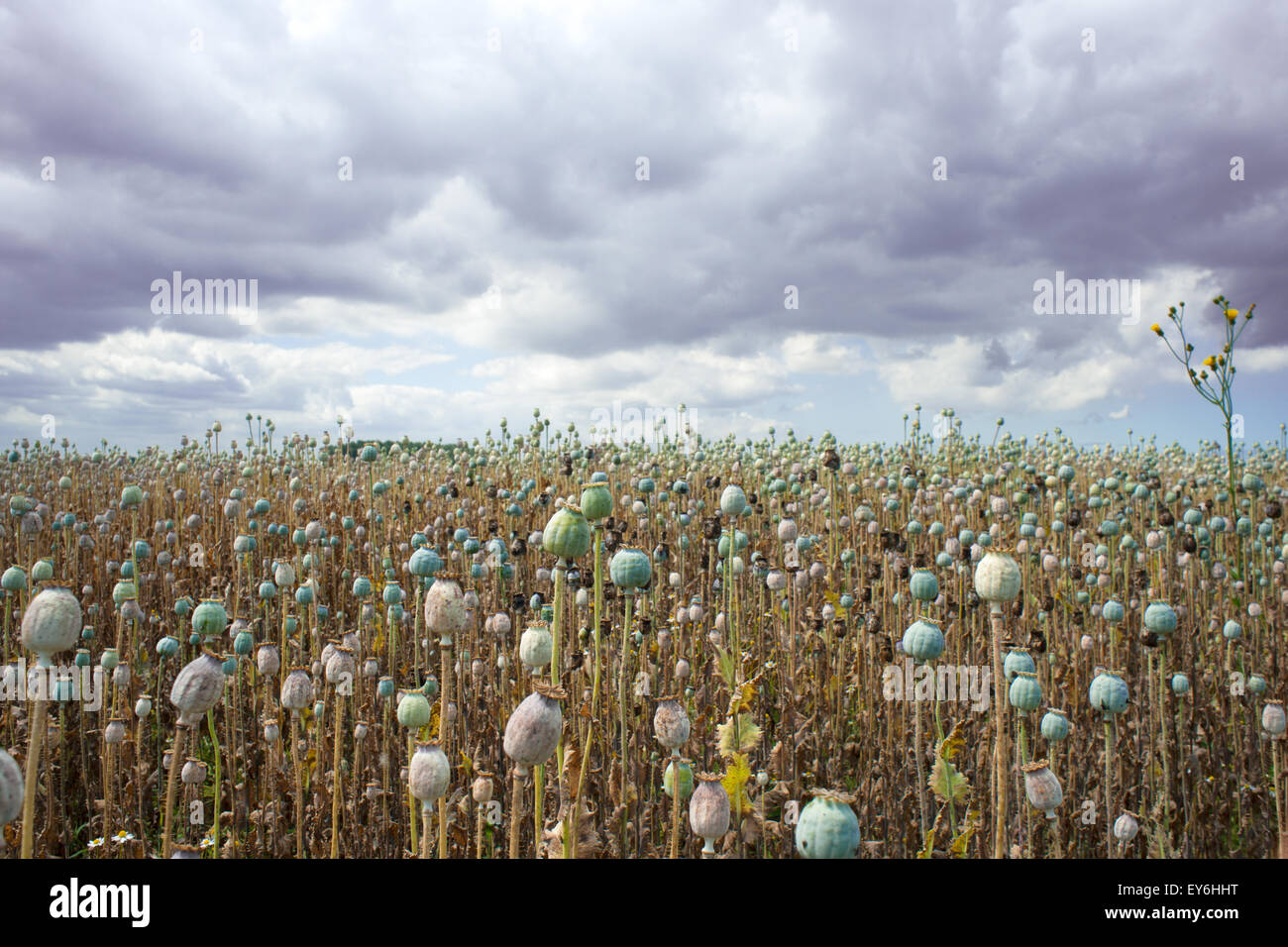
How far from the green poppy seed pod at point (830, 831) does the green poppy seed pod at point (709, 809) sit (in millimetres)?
205

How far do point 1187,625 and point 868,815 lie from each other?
3.43m

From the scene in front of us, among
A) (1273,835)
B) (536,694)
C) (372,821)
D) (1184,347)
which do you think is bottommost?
(1273,835)

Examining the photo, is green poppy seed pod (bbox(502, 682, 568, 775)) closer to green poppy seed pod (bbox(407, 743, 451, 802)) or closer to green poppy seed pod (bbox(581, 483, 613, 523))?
green poppy seed pod (bbox(407, 743, 451, 802))

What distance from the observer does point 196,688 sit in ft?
5.97

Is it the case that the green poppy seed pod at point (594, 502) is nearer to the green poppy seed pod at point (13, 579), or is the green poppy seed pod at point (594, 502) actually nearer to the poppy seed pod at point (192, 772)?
the poppy seed pod at point (192, 772)

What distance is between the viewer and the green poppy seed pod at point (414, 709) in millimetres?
1974

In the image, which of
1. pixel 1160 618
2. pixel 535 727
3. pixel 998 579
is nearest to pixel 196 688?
pixel 535 727

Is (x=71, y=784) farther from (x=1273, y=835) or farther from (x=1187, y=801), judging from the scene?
(x=1273, y=835)

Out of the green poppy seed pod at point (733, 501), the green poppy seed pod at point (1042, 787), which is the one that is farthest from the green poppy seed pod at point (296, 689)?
the green poppy seed pod at point (1042, 787)

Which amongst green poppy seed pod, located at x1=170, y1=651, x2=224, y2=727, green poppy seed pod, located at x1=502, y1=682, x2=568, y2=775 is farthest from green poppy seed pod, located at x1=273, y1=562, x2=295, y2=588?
green poppy seed pod, located at x1=502, y1=682, x2=568, y2=775

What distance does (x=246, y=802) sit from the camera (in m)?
3.07
